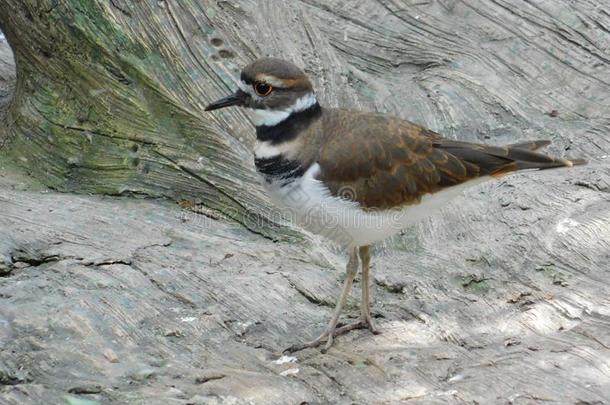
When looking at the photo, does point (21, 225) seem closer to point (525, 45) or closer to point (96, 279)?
point (96, 279)

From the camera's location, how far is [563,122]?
8.16 meters

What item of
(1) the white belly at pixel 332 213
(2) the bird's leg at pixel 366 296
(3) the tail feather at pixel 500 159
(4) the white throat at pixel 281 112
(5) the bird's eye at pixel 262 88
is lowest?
(2) the bird's leg at pixel 366 296

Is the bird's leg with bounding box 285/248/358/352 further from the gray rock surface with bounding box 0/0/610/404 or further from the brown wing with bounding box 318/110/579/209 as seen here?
the brown wing with bounding box 318/110/579/209

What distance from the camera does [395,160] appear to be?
552cm

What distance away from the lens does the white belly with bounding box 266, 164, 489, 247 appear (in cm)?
526

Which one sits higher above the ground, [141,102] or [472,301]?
[141,102]

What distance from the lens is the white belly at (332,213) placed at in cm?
526

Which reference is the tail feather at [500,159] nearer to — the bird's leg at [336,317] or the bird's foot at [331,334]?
the bird's leg at [336,317]

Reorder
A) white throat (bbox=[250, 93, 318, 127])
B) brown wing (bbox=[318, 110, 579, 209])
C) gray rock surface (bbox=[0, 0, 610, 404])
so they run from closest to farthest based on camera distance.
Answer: gray rock surface (bbox=[0, 0, 610, 404]) → brown wing (bbox=[318, 110, 579, 209]) → white throat (bbox=[250, 93, 318, 127])

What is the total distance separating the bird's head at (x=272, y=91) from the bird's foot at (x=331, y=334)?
1430 millimetres

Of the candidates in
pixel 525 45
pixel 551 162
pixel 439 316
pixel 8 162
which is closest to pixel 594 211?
pixel 551 162

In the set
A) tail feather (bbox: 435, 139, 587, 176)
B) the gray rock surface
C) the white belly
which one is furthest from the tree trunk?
tail feather (bbox: 435, 139, 587, 176)

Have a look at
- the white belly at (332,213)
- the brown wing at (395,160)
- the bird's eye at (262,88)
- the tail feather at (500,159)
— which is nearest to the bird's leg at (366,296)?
the white belly at (332,213)

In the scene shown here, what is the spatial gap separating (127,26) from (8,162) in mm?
1575
